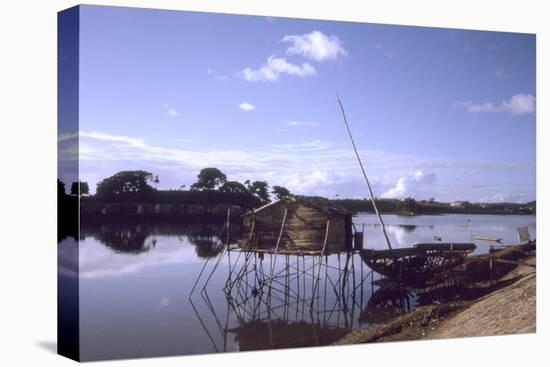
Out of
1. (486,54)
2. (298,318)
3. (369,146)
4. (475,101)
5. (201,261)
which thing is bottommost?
(298,318)

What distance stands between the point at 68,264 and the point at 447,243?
28.6 ft

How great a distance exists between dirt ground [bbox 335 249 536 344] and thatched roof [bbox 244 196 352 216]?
2.48 m

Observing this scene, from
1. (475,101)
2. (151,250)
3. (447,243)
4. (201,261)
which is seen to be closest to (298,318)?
(201,261)

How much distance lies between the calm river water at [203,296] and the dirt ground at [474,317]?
36 centimetres

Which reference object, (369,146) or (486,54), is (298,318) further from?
(486,54)

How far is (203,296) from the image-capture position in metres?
12.2

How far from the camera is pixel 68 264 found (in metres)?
10.7

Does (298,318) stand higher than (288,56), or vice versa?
(288,56)

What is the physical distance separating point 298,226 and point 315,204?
72 cm

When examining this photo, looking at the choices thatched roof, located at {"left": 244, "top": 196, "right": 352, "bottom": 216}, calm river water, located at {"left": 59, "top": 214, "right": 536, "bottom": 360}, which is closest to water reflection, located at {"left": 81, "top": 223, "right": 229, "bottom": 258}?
calm river water, located at {"left": 59, "top": 214, "right": 536, "bottom": 360}

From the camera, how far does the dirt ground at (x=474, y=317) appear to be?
42.2 ft

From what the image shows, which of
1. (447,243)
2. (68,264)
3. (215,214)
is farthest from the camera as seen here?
(447,243)

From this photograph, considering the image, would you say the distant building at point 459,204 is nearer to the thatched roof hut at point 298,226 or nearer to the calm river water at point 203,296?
the calm river water at point 203,296

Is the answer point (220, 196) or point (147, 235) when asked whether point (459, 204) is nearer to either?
point (220, 196)
